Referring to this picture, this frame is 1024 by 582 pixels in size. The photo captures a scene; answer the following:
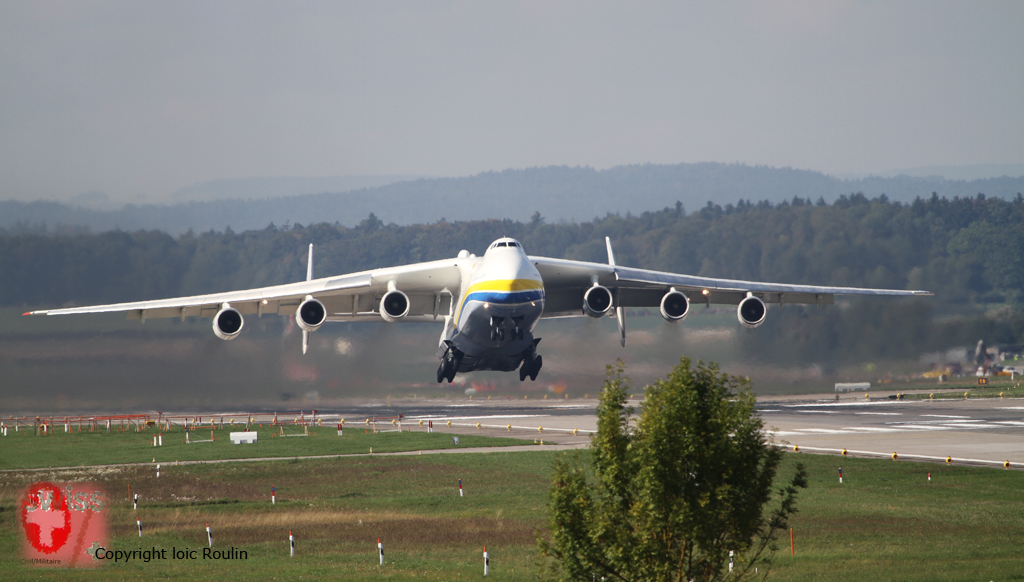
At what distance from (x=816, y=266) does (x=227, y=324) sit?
3689 centimetres

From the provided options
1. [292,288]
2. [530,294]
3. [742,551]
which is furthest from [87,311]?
[742,551]

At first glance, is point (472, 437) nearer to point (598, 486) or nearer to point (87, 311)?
point (87, 311)

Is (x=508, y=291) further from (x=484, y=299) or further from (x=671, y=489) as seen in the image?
(x=671, y=489)

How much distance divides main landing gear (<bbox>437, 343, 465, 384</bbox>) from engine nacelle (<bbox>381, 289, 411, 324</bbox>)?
→ 79.1 inches

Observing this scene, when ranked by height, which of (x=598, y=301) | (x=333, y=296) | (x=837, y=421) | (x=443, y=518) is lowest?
(x=837, y=421)

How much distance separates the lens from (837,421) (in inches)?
1345

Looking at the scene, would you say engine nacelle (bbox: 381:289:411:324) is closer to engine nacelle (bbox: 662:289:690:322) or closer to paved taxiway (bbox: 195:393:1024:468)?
paved taxiway (bbox: 195:393:1024:468)

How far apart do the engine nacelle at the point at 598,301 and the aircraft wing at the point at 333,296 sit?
421 centimetres

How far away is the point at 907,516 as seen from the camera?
17.7m

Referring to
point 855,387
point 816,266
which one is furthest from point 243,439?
point 816,266

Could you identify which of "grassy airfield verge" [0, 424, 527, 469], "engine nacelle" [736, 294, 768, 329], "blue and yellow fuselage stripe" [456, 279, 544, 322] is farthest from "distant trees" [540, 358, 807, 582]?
"engine nacelle" [736, 294, 768, 329]

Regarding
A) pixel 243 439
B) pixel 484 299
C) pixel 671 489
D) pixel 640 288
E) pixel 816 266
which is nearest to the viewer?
pixel 671 489

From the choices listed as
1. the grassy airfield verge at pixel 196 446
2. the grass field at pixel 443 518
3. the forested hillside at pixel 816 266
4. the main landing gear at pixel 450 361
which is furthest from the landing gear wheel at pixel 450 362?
the forested hillside at pixel 816 266

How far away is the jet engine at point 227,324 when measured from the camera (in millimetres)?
28312
